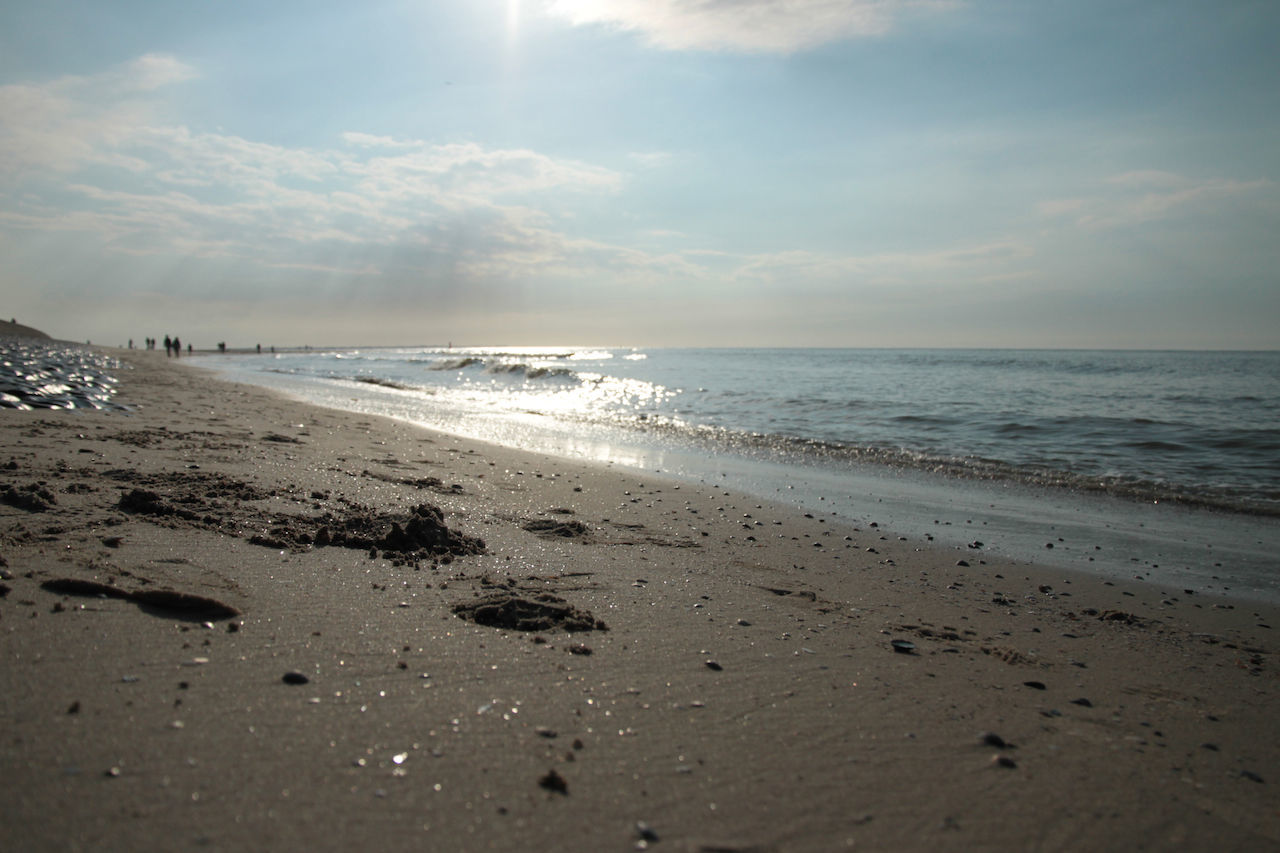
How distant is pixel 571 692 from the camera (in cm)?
286

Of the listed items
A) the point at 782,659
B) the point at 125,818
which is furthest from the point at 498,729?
the point at 782,659

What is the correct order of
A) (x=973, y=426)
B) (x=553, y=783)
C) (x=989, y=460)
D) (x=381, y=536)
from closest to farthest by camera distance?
(x=553, y=783) < (x=381, y=536) < (x=989, y=460) < (x=973, y=426)

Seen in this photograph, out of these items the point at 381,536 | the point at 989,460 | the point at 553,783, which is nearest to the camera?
the point at 553,783

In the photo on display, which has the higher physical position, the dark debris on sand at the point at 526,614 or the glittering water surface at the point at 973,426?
the glittering water surface at the point at 973,426

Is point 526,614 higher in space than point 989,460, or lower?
lower

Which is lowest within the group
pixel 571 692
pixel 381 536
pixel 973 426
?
pixel 571 692

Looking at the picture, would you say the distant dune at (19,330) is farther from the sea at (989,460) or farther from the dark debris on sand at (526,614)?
the dark debris on sand at (526,614)

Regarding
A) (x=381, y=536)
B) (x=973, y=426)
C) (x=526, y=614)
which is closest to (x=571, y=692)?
(x=526, y=614)

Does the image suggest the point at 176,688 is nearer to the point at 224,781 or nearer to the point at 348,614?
the point at 224,781

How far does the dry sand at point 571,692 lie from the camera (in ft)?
6.70

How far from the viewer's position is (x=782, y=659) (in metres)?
3.45

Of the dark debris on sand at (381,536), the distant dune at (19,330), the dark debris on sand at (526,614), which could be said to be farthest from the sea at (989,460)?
the distant dune at (19,330)

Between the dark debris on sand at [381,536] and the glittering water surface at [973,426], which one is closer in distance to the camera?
the dark debris on sand at [381,536]

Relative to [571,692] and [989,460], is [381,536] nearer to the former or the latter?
[571,692]
